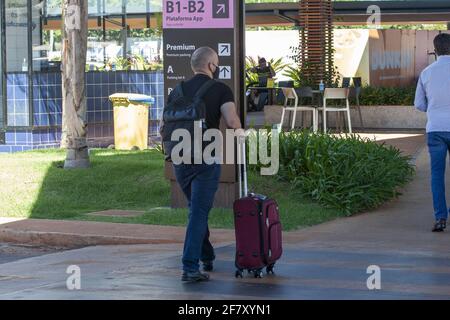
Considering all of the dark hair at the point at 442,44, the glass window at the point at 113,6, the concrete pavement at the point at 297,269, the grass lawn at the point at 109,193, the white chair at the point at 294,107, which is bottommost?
Result: the concrete pavement at the point at 297,269

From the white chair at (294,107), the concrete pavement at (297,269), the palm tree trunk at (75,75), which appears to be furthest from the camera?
the white chair at (294,107)

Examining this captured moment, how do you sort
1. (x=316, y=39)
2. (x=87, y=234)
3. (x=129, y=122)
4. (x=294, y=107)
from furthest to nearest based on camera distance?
(x=316, y=39), (x=294, y=107), (x=129, y=122), (x=87, y=234)

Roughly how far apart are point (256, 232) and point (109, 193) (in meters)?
5.99

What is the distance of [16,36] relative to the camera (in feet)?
68.8

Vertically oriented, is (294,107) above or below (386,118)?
above

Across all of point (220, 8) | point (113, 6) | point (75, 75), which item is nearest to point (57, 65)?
point (113, 6)

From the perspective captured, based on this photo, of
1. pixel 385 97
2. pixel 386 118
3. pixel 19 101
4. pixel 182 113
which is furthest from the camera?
pixel 385 97

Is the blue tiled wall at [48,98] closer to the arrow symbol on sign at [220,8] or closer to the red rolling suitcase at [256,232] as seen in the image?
the arrow symbol on sign at [220,8]

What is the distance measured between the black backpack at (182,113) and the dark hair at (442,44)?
3.21 metres

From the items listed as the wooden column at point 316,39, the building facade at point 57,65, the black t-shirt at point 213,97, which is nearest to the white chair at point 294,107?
the wooden column at point 316,39

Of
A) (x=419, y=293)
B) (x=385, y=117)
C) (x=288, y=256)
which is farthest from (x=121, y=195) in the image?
(x=385, y=117)

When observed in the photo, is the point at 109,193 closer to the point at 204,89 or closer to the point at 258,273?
the point at 258,273

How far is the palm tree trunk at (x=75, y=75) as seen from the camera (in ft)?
51.1
